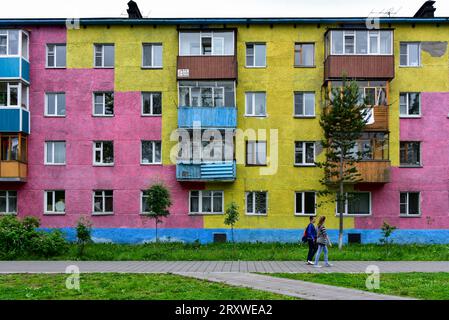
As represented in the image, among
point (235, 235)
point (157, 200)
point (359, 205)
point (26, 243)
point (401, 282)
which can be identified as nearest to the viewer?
point (401, 282)

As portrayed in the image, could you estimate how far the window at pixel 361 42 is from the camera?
31.4 meters

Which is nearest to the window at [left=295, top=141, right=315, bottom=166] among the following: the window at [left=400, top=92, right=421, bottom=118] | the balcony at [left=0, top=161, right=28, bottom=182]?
the window at [left=400, top=92, right=421, bottom=118]

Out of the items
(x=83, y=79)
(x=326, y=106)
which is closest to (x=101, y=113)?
(x=83, y=79)

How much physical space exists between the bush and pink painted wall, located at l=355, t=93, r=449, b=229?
17.0 meters

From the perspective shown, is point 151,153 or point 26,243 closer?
point 26,243

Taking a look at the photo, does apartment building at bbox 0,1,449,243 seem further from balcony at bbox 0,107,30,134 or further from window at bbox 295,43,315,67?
balcony at bbox 0,107,30,134

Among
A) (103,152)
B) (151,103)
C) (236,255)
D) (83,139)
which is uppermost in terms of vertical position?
(151,103)

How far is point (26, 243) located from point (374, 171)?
1836cm

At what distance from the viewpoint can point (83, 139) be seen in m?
32.4

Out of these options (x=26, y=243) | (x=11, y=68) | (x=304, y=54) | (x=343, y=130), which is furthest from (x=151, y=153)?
(x=343, y=130)

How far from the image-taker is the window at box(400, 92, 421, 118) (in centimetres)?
3222

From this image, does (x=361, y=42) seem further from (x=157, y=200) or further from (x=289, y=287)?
(x=289, y=287)

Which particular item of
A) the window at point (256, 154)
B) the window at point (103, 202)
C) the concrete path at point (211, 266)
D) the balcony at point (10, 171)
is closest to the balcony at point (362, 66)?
the window at point (256, 154)

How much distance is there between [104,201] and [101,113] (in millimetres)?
5131
